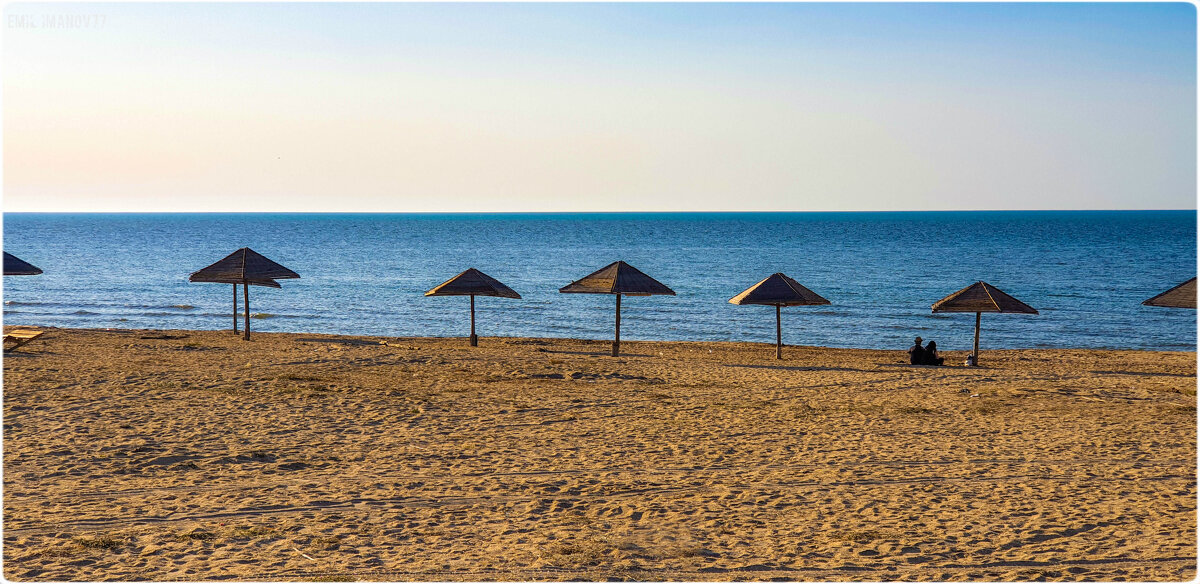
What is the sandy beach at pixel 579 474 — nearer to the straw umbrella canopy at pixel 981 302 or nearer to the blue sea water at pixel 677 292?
the straw umbrella canopy at pixel 981 302

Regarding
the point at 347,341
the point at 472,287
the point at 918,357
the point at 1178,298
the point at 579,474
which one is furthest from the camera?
the point at 472,287

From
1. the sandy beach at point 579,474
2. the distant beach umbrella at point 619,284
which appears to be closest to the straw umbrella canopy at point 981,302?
the sandy beach at point 579,474

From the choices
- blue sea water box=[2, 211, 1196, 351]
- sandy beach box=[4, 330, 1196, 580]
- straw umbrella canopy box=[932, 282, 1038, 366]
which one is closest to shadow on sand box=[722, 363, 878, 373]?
sandy beach box=[4, 330, 1196, 580]

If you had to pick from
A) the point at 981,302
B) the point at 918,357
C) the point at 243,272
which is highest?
the point at 243,272

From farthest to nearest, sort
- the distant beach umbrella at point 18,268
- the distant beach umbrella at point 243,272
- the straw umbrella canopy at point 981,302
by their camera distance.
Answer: the distant beach umbrella at point 243,272, the distant beach umbrella at point 18,268, the straw umbrella canopy at point 981,302

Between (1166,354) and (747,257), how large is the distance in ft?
167

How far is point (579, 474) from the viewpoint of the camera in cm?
888

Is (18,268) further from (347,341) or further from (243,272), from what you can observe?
(347,341)

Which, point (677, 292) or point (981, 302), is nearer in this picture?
point (981, 302)

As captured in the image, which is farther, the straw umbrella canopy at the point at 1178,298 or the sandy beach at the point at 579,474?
the straw umbrella canopy at the point at 1178,298

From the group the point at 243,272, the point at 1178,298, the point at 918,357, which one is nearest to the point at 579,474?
the point at 918,357

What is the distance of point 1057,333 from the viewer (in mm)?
26438

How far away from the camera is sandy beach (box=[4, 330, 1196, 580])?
6637mm

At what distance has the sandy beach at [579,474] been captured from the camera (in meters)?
6.64
